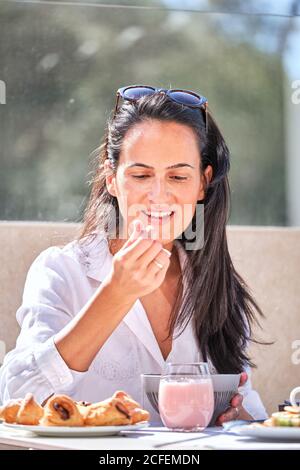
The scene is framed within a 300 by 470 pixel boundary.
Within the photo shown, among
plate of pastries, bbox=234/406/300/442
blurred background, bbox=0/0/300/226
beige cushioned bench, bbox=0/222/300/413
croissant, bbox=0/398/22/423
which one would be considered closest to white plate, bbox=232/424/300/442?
plate of pastries, bbox=234/406/300/442

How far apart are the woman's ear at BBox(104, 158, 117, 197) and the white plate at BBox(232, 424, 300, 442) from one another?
0.91 meters

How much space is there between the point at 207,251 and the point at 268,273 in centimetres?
66

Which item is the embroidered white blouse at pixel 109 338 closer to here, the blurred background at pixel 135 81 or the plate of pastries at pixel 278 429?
the plate of pastries at pixel 278 429

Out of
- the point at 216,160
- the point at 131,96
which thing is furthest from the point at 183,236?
the point at 131,96

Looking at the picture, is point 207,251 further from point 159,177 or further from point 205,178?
point 159,177

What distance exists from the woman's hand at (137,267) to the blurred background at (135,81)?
1189 mm

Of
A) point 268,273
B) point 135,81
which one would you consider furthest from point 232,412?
point 135,81

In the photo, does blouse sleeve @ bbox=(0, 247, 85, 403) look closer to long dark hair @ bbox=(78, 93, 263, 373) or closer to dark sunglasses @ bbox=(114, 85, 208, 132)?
long dark hair @ bbox=(78, 93, 263, 373)

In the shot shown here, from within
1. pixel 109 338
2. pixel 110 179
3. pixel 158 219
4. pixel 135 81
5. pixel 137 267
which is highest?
pixel 135 81

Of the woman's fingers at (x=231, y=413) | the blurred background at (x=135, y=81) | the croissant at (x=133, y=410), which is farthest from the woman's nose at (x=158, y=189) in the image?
the blurred background at (x=135, y=81)

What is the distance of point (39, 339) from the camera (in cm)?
167

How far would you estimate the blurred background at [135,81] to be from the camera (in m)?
2.71

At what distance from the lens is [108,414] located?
1.29m

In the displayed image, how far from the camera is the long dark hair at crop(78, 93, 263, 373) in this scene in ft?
6.36
